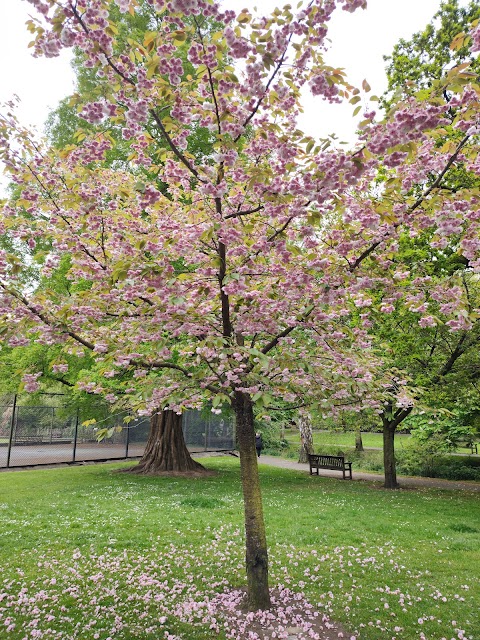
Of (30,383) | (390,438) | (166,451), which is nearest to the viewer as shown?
(30,383)

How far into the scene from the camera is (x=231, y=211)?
158 inches

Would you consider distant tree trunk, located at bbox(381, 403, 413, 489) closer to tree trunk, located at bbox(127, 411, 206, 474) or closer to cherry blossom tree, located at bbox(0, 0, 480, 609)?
tree trunk, located at bbox(127, 411, 206, 474)

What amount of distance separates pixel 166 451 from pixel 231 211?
1210 centimetres

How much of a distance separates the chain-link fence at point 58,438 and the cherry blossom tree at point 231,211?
954 cm

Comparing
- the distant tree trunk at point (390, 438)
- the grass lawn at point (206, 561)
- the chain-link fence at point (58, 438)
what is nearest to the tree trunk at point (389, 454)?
the distant tree trunk at point (390, 438)

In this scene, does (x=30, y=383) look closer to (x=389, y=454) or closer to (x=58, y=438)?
(x=389, y=454)

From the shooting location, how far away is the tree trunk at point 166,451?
46.9 feet

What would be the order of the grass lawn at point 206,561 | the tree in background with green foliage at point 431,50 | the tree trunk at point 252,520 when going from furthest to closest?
the tree in background with green foliage at point 431,50 → the tree trunk at point 252,520 → the grass lawn at point 206,561

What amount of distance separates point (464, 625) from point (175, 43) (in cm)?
539

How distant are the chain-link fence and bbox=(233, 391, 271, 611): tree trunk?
29.9 ft

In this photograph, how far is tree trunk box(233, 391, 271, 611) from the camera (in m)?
4.20

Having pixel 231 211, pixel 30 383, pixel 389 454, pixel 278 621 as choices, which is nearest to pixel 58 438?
pixel 389 454

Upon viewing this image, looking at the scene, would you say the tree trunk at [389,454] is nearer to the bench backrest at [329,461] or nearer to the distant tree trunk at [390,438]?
the distant tree trunk at [390,438]

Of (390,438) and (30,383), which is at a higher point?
(30,383)
